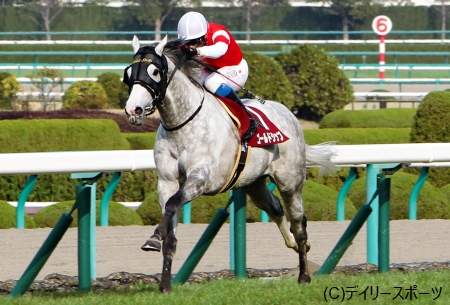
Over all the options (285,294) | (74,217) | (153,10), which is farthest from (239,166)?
(153,10)

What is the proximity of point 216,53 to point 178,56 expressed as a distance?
20cm

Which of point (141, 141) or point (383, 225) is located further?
point (141, 141)

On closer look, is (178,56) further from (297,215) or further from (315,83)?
(315,83)

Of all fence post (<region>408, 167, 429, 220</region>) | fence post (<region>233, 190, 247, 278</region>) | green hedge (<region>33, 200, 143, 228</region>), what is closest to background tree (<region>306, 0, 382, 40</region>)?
fence post (<region>408, 167, 429, 220</region>)

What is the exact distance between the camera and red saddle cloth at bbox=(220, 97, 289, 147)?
4949mm

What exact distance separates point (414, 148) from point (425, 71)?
2028 cm

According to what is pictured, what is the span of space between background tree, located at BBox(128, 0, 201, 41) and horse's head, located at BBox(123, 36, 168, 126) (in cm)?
2928

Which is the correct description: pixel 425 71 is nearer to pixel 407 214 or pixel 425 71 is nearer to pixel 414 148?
pixel 407 214

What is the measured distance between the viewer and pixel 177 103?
15.3 ft

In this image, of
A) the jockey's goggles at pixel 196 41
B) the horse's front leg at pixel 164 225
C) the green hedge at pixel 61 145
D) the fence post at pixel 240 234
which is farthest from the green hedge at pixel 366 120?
the horse's front leg at pixel 164 225

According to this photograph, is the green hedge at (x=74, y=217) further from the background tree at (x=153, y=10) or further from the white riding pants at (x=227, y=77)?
the background tree at (x=153, y=10)

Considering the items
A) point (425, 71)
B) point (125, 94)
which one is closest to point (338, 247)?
point (125, 94)

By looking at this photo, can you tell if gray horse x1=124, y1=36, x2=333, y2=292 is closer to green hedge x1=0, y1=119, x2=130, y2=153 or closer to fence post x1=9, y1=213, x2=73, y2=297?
fence post x1=9, y1=213, x2=73, y2=297

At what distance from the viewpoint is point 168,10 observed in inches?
1368
